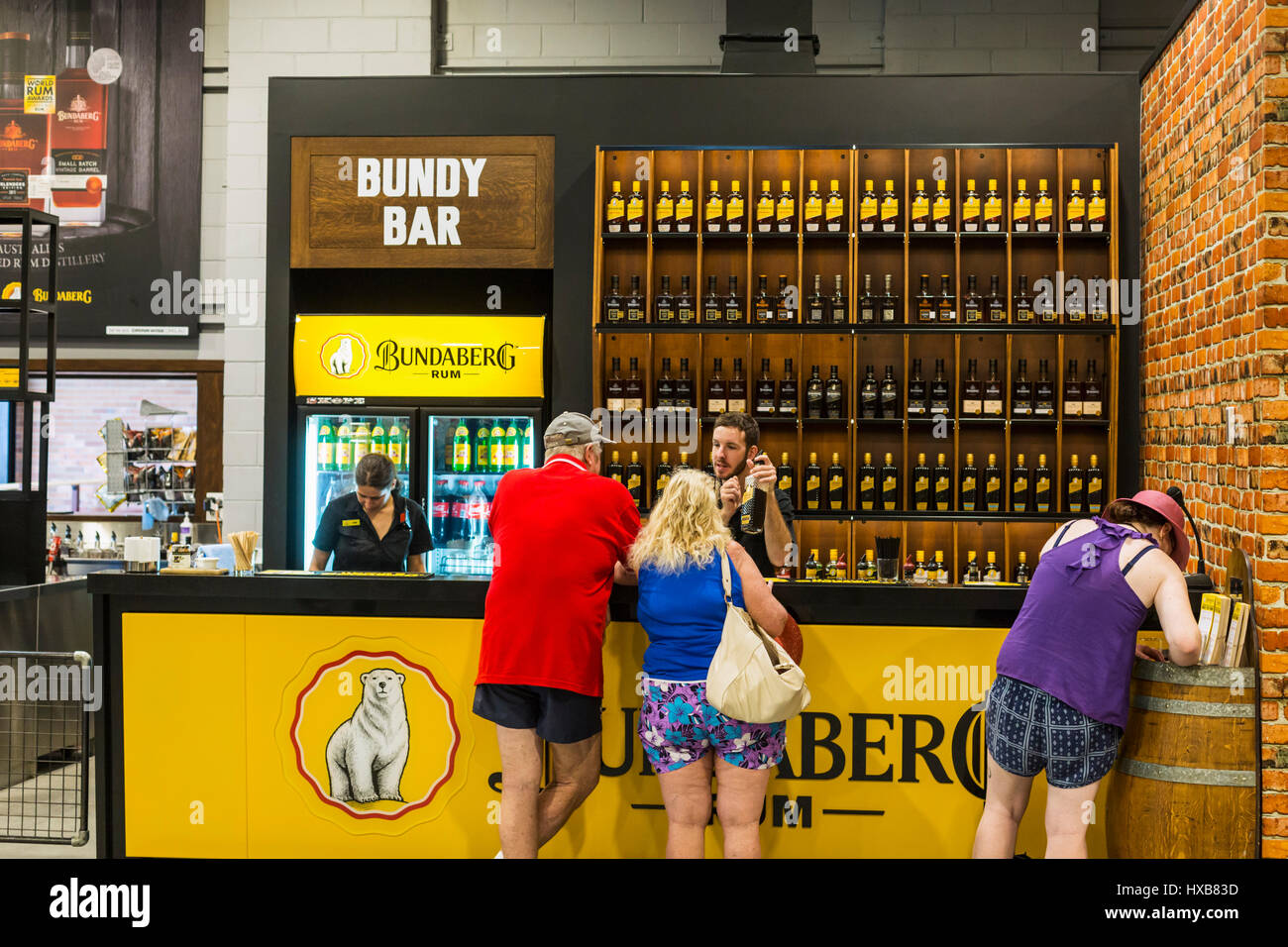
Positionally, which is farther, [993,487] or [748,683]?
[993,487]

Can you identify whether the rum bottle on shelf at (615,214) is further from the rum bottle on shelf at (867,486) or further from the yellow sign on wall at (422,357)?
the rum bottle on shelf at (867,486)

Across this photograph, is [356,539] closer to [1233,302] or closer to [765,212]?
[765,212]

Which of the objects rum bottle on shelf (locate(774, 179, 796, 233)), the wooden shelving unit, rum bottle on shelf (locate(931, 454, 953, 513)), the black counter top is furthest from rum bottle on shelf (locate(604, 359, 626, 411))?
the black counter top

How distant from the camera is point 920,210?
5875 millimetres

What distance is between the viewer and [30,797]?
4711 millimetres

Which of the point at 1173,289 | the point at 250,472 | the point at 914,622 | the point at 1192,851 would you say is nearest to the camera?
the point at 1192,851

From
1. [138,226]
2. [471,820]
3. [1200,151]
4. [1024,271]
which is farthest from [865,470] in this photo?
[138,226]

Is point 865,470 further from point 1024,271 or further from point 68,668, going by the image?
point 68,668

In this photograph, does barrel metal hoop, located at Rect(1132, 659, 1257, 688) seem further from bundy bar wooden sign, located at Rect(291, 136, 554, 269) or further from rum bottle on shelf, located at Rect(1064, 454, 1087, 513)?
bundy bar wooden sign, located at Rect(291, 136, 554, 269)

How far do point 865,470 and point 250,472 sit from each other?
4.27 m

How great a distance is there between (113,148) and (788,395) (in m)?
5.62

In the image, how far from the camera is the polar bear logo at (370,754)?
140 inches

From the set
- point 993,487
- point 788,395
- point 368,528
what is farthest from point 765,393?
point 368,528

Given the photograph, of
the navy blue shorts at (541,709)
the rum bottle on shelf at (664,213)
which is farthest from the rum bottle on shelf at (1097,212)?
the navy blue shorts at (541,709)
